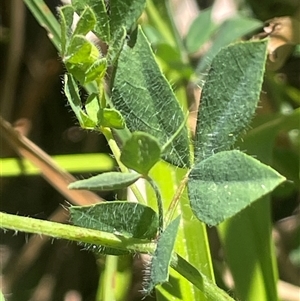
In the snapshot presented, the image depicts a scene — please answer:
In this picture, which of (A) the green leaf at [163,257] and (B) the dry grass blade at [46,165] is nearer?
(A) the green leaf at [163,257]

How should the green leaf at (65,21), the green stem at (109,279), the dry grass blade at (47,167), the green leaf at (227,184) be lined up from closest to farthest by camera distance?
the green leaf at (227,184) < the green leaf at (65,21) < the green stem at (109,279) < the dry grass blade at (47,167)

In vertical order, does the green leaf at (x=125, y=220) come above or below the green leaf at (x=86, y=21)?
below

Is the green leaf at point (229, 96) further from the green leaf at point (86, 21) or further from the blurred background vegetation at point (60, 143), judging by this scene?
the blurred background vegetation at point (60, 143)

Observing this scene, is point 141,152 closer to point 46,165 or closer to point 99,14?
point 99,14

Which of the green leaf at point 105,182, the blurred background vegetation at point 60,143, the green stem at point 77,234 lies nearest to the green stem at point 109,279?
the blurred background vegetation at point 60,143

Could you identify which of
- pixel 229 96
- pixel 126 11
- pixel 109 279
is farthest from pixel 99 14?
pixel 109 279

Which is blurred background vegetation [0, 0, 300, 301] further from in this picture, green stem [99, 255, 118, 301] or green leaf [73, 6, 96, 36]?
green leaf [73, 6, 96, 36]

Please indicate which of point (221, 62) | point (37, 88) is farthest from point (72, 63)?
point (37, 88)
